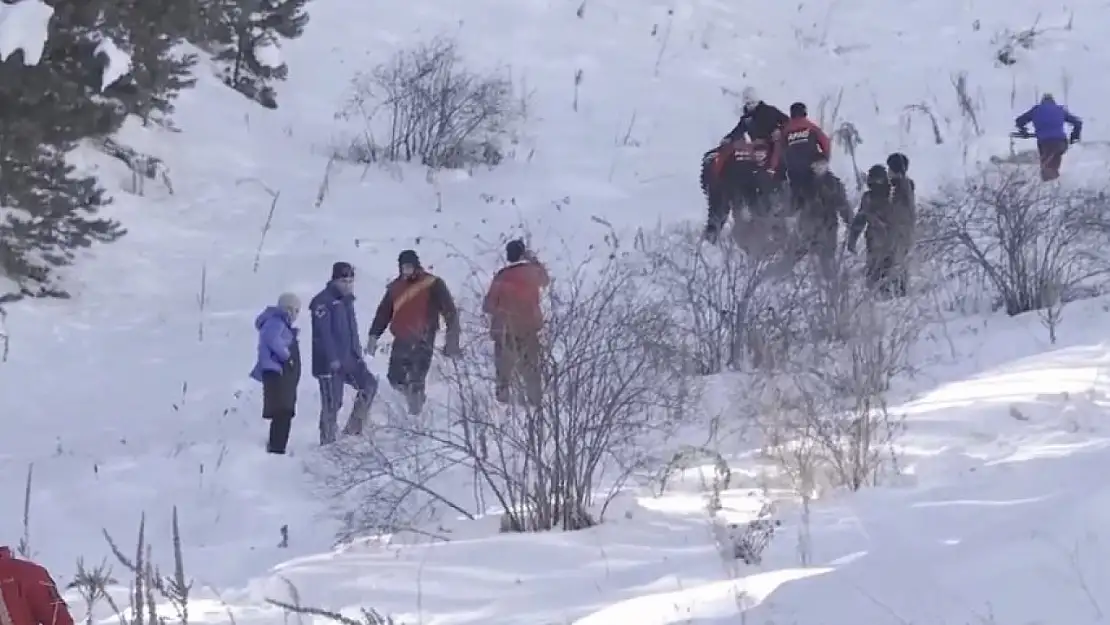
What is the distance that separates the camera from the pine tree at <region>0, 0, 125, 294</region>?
12.7 metres

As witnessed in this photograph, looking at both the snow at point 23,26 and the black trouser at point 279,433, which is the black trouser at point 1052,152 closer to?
the black trouser at point 279,433

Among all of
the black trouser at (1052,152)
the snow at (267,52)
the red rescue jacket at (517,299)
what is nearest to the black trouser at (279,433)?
the red rescue jacket at (517,299)

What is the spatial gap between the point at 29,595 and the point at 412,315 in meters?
5.83

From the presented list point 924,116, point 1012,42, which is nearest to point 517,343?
point 924,116

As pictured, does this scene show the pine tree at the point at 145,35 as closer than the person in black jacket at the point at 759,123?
Yes

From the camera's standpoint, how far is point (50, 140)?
517 inches

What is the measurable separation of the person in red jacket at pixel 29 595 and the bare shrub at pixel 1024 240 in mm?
8511

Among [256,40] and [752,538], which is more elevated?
[256,40]

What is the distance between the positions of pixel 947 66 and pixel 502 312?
54.4 feet

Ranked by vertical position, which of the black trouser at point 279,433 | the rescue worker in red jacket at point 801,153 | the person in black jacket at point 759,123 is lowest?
the black trouser at point 279,433

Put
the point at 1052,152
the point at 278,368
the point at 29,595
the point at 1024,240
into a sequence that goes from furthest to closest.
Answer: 1. the point at 1052,152
2. the point at 1024,240
3. the point at 278,368
4. the point at 29,595

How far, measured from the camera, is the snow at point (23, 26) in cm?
1107

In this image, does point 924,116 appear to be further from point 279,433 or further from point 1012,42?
point 279,433

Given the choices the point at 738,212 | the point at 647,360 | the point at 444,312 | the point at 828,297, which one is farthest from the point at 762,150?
the point at 647,360
